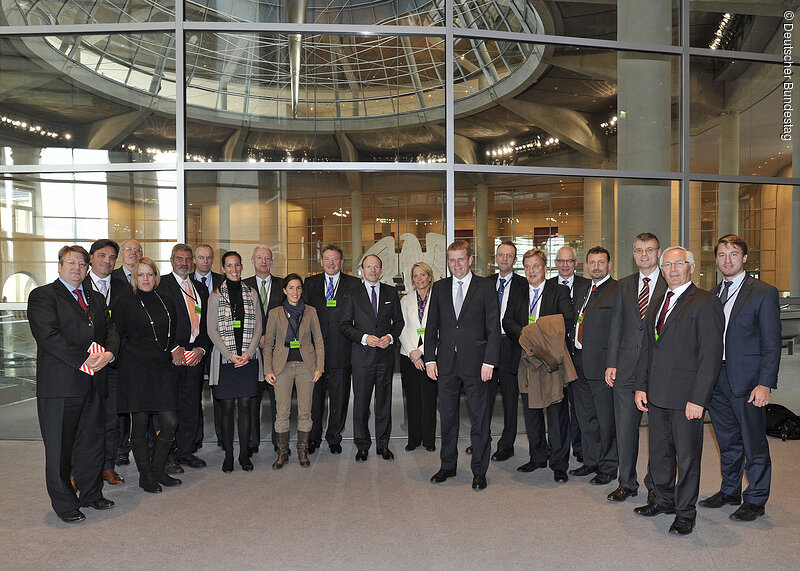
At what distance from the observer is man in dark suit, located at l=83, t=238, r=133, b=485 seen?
4.65 metres

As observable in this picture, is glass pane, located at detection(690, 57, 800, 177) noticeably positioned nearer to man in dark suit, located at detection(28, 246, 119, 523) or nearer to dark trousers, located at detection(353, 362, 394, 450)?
dark trousers, located at detection(353, 362, 394, 450)

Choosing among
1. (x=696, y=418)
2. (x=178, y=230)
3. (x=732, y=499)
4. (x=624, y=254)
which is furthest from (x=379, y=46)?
(x=732, y=499)

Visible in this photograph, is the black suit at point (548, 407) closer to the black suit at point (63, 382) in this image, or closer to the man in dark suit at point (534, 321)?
the man in dark suit at point (534, 321)

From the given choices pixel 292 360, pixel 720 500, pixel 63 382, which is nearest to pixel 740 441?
pixel 720 500

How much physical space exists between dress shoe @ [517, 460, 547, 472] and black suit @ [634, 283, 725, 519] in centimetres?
129

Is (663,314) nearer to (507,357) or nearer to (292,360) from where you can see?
(507,357)

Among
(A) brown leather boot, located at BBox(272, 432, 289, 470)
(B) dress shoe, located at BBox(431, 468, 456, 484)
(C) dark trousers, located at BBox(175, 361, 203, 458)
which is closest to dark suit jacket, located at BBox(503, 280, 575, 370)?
(B) dress shoe, located at BBox(431, 468, 456, 484)

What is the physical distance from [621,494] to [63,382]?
3863 mm

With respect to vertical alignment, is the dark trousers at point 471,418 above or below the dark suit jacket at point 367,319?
below

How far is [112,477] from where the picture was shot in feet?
15.4

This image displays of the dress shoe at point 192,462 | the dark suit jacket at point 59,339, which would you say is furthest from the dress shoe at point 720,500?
the dark suit jacket at point 59,339

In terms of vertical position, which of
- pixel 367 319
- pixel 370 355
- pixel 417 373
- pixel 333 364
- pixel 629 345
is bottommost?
pixel 417 373

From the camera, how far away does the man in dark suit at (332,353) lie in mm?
5566

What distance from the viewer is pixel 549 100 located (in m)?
6.59
